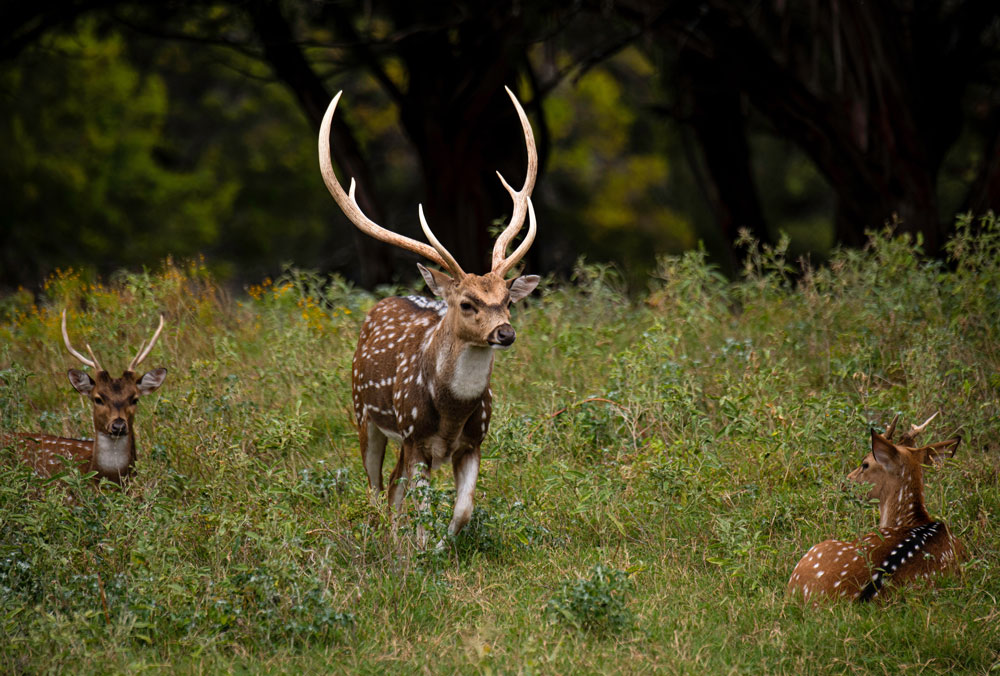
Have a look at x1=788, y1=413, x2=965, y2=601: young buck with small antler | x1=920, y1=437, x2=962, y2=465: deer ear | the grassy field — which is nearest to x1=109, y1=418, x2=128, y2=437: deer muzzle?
the grassy field

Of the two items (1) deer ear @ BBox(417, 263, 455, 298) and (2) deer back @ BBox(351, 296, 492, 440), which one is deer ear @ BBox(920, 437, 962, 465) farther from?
(1) deer ear @ BBox(417, 263, 455, 298)

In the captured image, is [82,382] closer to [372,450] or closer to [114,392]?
[114,392]

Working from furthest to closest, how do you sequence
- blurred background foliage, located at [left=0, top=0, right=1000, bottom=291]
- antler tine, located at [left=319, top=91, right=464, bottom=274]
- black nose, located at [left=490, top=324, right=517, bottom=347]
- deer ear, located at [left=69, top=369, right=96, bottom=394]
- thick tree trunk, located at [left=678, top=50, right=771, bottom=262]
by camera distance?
thick tree trunk, located at [left=678, top=50, right=771, bottom=262] → blurred background foliage, located at [left=0, top=0, right=1000, bottom=291] → deer ear, located at [left=69, top=369, right=96, bottom=394] → antler tine, located at [left=319, top=91, right=464, bottom=274] → black nose, located at [left=490, top=324, right=517, bottom=347]

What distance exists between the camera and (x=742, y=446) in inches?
287

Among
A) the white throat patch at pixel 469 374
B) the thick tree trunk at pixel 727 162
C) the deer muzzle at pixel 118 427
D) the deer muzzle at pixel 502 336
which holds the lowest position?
the deer muzzle at pixel 118 427

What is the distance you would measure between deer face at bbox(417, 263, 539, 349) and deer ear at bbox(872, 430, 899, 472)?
1.94m

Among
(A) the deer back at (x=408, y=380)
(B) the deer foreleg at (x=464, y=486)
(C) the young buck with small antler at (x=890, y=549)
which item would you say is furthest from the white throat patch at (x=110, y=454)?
(C) the young buck with small antler at (x=890, y=549)

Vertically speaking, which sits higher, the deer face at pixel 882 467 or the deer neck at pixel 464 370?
the deer neck at pixel 464 370

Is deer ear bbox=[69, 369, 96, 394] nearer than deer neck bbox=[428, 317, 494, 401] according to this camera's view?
No

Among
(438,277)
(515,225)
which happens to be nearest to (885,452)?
(515,225)

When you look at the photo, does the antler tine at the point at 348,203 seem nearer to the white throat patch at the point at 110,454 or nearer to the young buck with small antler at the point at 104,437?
the young buck with small antler at the point at 104,437

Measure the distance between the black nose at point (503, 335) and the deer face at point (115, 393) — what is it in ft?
9.12

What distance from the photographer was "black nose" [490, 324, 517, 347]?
5.81 metres

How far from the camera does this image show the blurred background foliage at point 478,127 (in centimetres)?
1269
